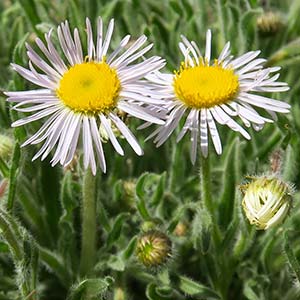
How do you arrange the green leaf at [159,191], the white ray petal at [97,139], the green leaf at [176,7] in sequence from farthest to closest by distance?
the green leaf at [176,7]
the green leaf at [159,191]
the white ray petal at [97,139]

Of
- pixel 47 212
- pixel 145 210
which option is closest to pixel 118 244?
pixel 145 210

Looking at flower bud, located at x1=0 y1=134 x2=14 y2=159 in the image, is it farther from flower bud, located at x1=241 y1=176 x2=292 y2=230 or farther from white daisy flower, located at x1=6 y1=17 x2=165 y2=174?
flower bud, located at x1=241 y1=176 x2=292 y2=230

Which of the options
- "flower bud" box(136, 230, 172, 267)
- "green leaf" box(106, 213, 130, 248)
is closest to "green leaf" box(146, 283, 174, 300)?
"flower bud" box(136, 230, 172, 267)

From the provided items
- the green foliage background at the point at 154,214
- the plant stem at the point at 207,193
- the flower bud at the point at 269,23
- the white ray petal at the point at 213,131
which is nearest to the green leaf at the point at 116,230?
the green foliage background at the point at 154,214

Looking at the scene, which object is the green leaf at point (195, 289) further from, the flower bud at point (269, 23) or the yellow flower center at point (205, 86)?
the flower bud at point (269, 23)

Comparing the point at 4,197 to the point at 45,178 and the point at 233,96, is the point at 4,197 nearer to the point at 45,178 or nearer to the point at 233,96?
the point at 45,178

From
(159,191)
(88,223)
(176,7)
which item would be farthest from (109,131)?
(176,7)

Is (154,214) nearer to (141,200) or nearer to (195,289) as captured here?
(141,200)
